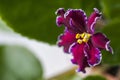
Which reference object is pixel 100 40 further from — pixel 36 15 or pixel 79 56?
pixel 36 15

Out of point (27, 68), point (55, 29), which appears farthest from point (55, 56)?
point (55, 29)

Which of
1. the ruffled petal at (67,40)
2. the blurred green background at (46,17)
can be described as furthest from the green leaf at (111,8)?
the ruffled petal at (67,40)

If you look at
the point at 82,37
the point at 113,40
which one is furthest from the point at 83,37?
the point at 113,40

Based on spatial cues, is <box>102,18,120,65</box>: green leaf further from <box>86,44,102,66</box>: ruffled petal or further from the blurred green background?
<box>86,44,102,66</box>: ruffled petal

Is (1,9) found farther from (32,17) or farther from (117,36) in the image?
(117,36)

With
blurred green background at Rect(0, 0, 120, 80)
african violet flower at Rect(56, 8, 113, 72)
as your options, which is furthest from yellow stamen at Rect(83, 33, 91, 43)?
blurred green background at Rect(0, 0, 120, 80)
